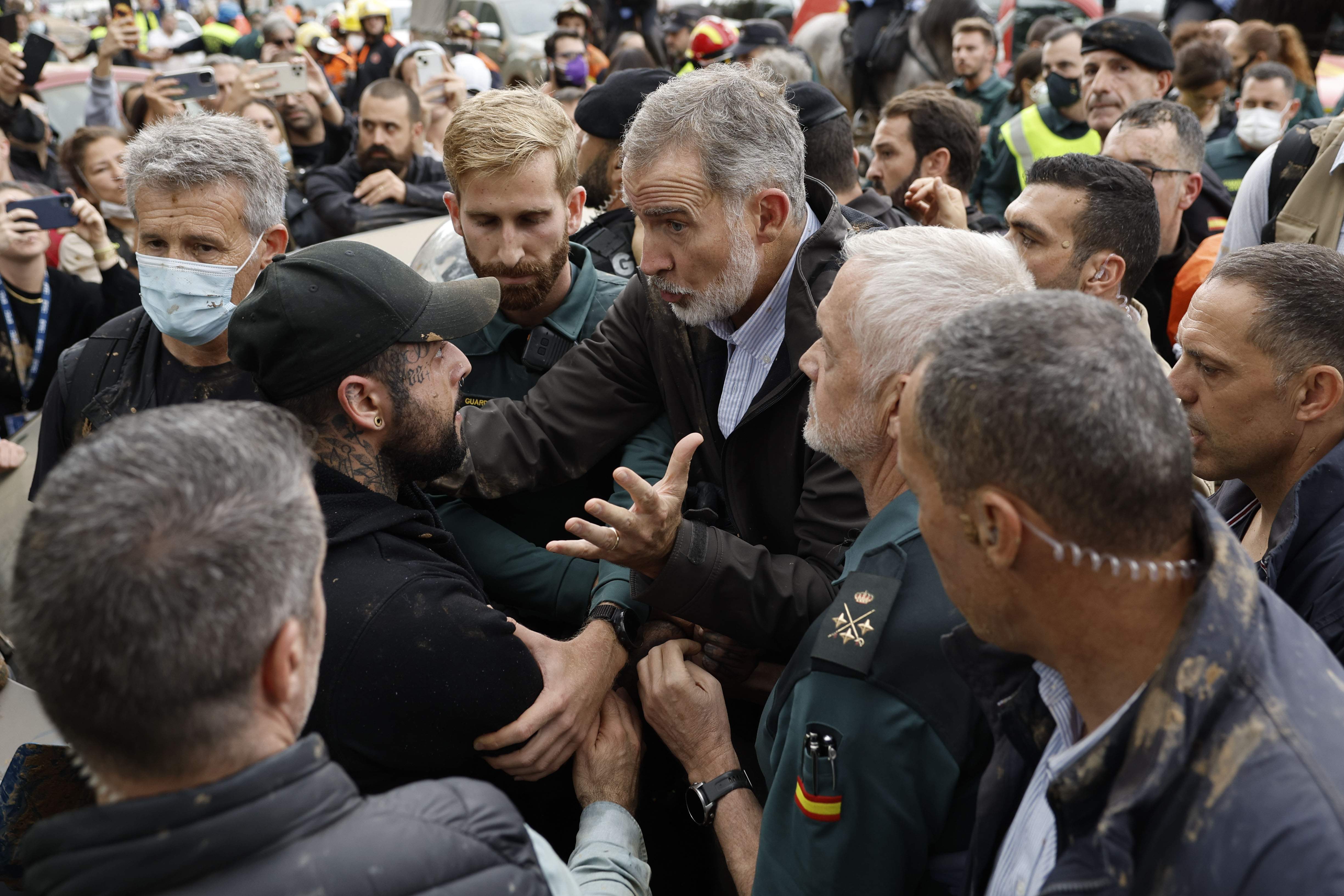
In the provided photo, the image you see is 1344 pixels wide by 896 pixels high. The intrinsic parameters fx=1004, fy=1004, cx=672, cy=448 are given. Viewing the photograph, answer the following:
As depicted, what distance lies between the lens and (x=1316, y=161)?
3.77 m

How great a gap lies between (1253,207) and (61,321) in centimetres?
535

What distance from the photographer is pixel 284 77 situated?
24.5 feet

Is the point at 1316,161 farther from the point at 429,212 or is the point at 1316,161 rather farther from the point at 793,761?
the point at 429,212

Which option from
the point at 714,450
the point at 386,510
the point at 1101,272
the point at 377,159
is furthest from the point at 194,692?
the point at 377,159

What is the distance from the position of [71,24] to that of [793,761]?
21.6 meters

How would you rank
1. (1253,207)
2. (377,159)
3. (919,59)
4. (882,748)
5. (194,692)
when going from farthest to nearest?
(919,59), (377,159), (1253,207), (882,748), (194,692)

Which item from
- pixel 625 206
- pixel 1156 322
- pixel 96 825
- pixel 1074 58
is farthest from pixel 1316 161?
pixel 96 825

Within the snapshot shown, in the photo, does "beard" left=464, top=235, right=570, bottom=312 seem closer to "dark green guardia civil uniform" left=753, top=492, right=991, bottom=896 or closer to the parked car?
"dark green guardia civil uniform" left=753, top=492, right=991, bottom=896

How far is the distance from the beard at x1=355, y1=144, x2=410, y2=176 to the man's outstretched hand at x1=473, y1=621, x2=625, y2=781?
5186 mm

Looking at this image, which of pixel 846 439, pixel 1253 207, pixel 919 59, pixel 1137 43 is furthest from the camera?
pixel 919 59

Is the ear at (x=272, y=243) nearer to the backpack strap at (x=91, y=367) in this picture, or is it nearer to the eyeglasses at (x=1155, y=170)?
the backpack strap at (x=91, y=367)

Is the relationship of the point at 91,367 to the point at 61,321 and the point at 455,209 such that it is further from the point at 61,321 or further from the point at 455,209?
the point at 61,321

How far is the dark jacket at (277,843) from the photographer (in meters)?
1.09

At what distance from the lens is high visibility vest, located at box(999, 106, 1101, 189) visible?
671 centimetres
